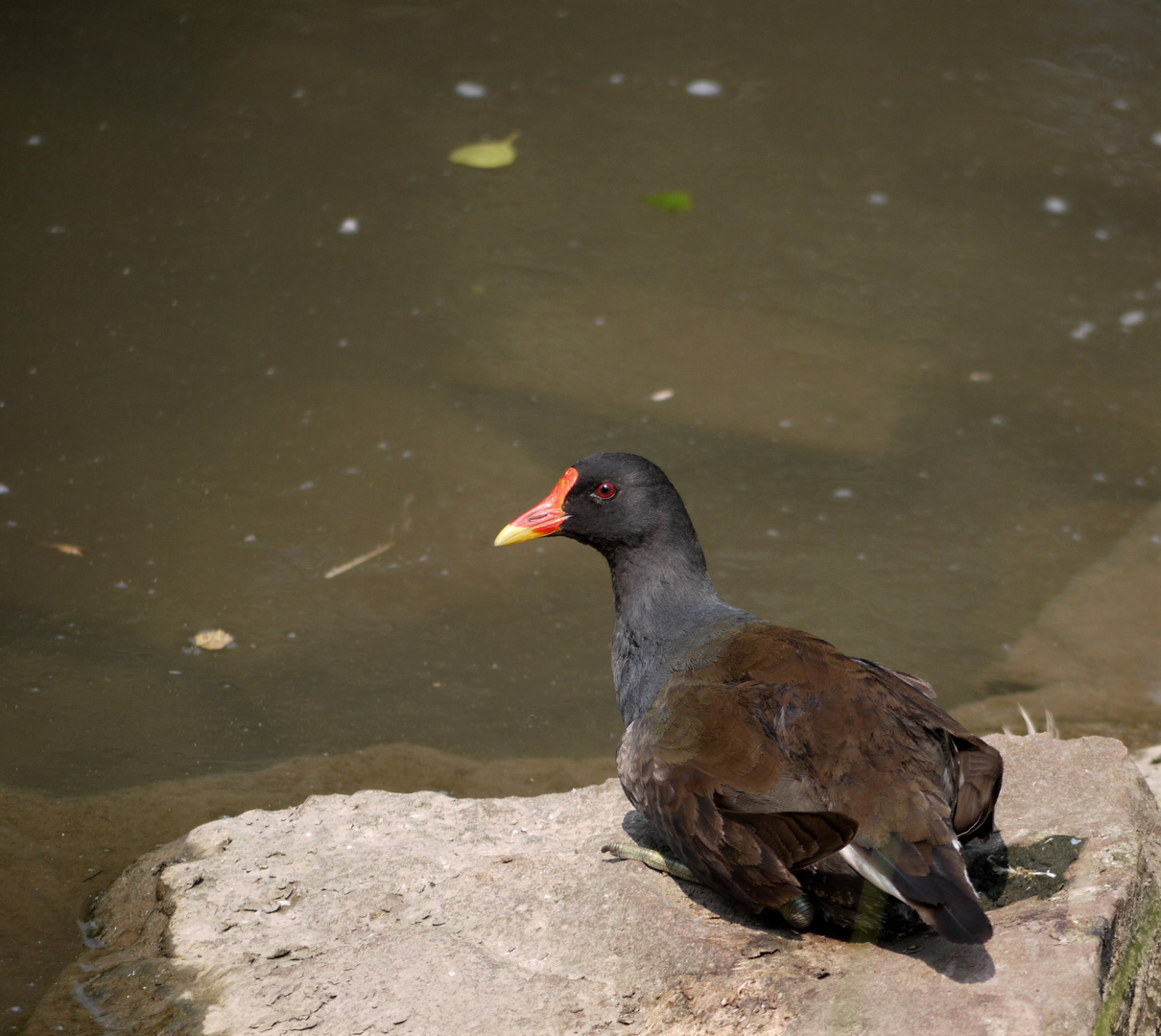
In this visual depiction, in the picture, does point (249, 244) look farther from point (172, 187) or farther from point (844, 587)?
point (844, 587)

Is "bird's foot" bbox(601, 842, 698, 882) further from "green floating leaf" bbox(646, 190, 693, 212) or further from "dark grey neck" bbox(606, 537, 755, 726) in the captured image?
"green floating leaf" bbox(646, 190, 693, 212)

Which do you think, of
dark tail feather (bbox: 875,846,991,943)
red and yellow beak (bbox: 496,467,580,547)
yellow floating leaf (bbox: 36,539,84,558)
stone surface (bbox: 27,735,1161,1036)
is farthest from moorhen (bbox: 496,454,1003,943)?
yellow floating leaf (bbox: 36,539,84,558)

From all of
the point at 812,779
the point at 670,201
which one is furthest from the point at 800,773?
the point at 670,201

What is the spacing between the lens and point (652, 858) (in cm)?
304

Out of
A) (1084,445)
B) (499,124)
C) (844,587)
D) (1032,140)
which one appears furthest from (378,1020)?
(1032,140)

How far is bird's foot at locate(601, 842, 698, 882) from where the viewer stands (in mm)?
2990

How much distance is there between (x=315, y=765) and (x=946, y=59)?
657 centimetres

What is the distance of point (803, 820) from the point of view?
2.50 meters

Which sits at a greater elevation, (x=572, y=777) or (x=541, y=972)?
(x=541, y=972)

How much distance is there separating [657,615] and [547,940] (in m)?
0.97

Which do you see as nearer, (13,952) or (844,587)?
(13,952)

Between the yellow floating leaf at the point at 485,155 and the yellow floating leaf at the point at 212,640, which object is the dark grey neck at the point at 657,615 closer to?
the yellow floating leaf at the point at 212,640

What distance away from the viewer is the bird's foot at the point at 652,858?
299 centimetres

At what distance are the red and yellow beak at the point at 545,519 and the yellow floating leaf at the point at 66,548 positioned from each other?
1920mm
